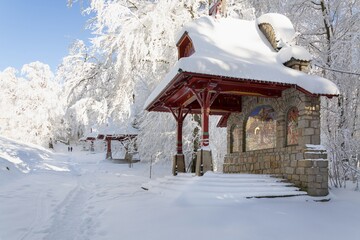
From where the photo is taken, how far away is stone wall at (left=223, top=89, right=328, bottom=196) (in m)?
8.90

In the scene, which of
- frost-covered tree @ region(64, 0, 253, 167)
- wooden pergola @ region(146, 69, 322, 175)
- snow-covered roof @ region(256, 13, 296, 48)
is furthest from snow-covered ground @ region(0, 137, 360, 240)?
frost-covered tree @ region(64, 0, 253, 167)

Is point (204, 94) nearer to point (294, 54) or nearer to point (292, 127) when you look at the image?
point (292, 127)

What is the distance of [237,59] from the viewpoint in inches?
369

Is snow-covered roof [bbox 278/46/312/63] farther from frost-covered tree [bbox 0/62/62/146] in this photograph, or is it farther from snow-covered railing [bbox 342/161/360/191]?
frost-covered tree [bbox 0/62/62/146]

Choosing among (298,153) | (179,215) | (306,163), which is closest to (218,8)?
(298,153)

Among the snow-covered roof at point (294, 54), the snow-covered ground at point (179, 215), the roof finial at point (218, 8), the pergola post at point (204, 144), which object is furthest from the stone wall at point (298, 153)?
the roof finial at point (218, 8)

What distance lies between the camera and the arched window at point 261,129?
10.9 metres

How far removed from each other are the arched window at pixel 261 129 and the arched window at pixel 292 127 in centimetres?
68

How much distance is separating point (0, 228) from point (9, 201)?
9.58ft

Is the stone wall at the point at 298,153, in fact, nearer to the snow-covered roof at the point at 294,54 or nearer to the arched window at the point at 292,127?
the arched window at the point at 292,127

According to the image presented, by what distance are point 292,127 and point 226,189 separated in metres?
3.10

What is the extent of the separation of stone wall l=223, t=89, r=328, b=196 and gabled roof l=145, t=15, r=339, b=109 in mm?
522

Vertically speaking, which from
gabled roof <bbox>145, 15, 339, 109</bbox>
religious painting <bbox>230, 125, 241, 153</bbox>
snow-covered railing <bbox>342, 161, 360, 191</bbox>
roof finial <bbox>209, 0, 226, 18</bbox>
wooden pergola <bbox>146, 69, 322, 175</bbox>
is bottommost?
snow-covered railing <bbox>342, 161, 360, 191</bbox>

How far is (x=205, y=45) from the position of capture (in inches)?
386
